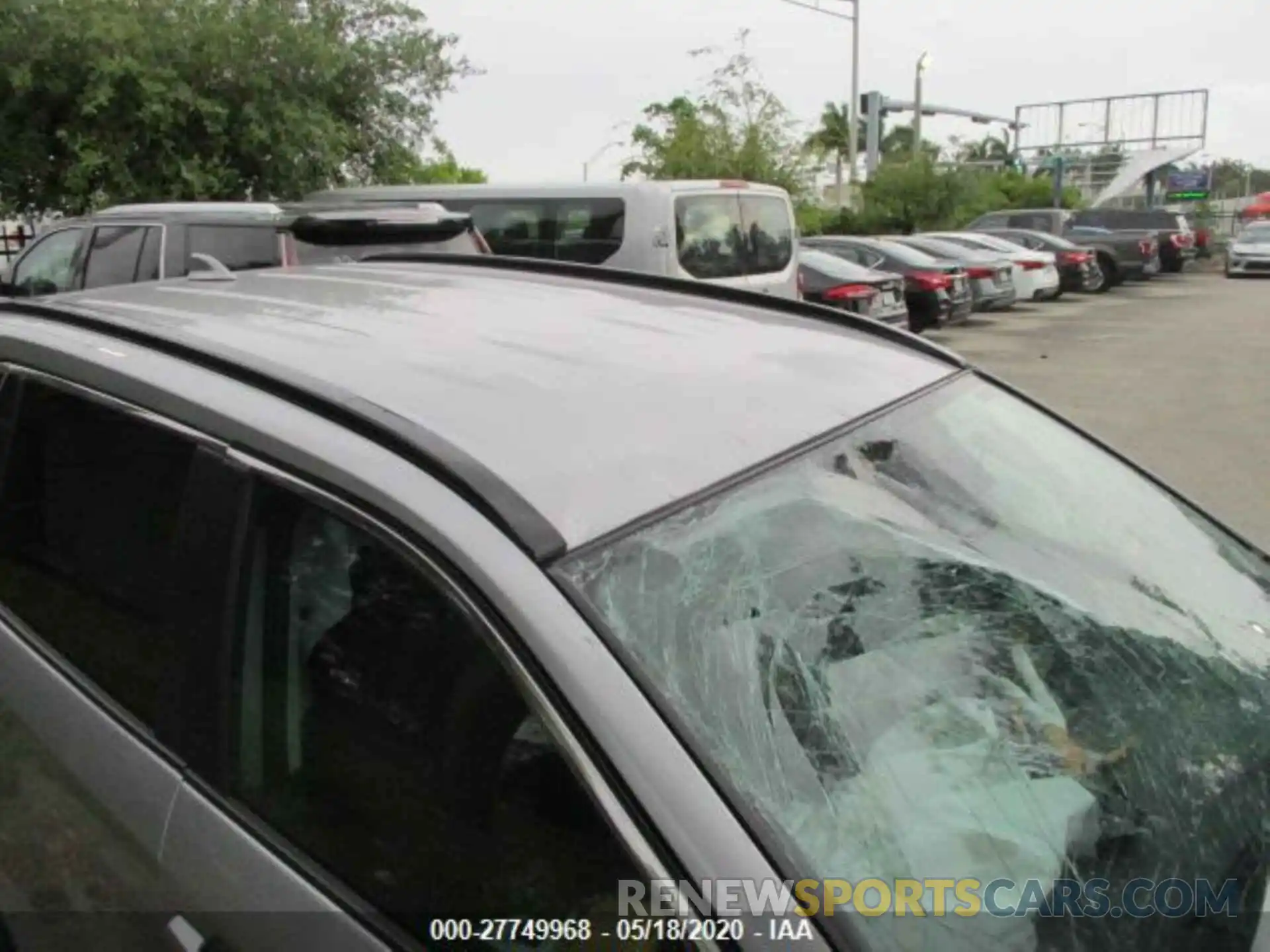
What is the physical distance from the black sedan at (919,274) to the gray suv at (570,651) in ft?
49.2

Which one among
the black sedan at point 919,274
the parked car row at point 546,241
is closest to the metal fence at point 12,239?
the parked car row at point 546,241

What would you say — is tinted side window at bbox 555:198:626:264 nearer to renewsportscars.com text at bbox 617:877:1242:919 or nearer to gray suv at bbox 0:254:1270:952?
gray suv at bbox 0:254:1270:952

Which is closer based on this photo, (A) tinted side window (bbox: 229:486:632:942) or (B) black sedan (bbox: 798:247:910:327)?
(A) tinted side window (bbox: 229:486:632:942)

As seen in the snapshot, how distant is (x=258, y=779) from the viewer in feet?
4.90

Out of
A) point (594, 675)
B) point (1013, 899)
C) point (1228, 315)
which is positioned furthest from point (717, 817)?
point (1228, 315)

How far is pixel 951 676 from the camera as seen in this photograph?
1520 mm

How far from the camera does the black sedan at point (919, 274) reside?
16641 mm

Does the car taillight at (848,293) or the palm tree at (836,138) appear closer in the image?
the car taillight at (848,293)

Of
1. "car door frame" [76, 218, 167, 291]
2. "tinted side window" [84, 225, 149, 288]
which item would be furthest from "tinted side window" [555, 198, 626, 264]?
"tinted side window" [84, 225, 149, 288]

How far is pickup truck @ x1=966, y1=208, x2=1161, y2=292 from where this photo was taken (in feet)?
87.8

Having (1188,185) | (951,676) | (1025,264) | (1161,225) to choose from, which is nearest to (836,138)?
(1188,185)

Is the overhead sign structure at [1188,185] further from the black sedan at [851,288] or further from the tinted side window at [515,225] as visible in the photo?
the tinted side window at [515,225]

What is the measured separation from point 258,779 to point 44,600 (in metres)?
0.80

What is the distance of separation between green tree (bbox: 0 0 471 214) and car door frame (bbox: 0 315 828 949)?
495 inches
